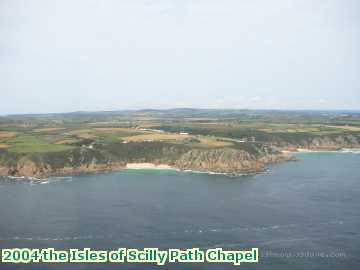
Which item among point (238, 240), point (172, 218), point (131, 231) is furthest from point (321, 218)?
point (131, 231)

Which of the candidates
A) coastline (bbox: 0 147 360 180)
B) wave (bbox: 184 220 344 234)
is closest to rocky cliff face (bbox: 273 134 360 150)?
coastline (bbox: 0 147 360 180)

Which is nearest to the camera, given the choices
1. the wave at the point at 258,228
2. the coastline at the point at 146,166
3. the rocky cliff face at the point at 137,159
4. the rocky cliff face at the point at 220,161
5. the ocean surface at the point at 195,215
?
the ocean surface at the point at 195,215

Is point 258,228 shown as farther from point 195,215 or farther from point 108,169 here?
point 108,169

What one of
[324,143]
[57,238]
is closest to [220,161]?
[57,238]

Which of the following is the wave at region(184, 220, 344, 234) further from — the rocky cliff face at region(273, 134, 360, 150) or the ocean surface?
the rocky cliff face at region(273, 134, 360, 150)

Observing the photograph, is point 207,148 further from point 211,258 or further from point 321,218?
point 211,258
